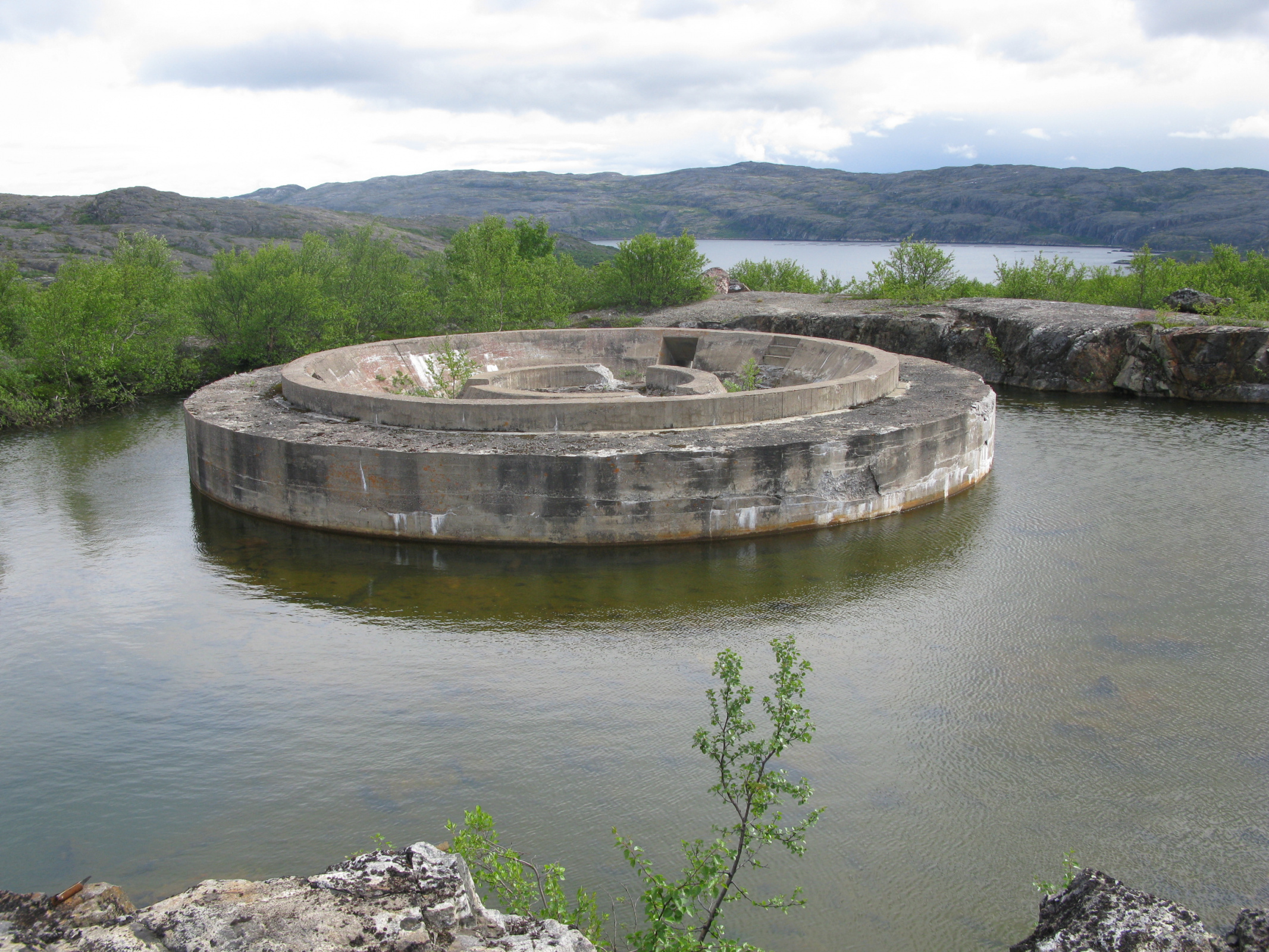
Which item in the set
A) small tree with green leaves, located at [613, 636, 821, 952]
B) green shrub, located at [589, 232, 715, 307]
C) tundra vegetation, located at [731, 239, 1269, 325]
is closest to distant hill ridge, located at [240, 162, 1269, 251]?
tundra vegetation, located at [731, 239, 1269, 325]

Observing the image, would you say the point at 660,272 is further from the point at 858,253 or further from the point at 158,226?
the point at 858,253

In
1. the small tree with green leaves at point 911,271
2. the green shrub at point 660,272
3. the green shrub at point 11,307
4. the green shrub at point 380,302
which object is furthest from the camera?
the green shrub at point 660,272

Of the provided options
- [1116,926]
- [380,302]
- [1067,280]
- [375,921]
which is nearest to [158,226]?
[380,302]

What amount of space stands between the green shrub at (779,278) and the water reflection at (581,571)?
30960mm

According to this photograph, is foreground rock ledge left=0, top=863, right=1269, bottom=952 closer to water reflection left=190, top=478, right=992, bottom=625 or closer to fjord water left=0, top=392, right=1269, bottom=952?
fjord water left=0, top=392, right=1269, bottom=952

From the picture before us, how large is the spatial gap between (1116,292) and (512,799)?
3739 centimetres

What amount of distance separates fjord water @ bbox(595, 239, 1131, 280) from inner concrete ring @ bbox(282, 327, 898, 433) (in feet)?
145

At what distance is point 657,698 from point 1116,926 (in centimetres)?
623

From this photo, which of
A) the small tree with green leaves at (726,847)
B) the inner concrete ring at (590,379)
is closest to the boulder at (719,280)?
the inner concrete ring at (590,379)

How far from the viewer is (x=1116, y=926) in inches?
167

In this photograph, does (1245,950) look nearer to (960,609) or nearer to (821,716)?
(821,716)

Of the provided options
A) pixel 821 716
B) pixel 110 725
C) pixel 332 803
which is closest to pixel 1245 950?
pixel 821 716

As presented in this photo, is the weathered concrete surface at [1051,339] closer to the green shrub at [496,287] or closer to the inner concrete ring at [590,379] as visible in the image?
the green shrub at [496,287]

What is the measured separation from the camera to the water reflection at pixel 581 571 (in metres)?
12.7
